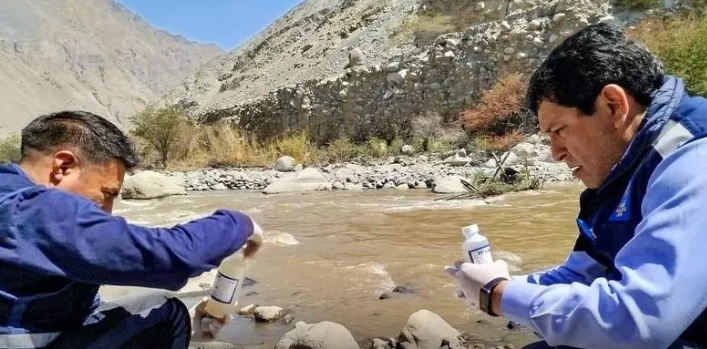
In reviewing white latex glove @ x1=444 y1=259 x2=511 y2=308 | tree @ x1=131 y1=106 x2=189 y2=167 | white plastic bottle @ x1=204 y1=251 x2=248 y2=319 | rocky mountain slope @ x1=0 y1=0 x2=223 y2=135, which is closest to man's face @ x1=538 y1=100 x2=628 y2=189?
white latex glove @ x1=444 y1=259 x2=511 y2=308

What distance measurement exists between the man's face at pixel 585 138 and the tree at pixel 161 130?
67.9 ft

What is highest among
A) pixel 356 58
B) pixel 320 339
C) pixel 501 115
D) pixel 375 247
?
pixel 356 58

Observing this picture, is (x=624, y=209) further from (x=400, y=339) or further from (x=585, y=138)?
(x=400, y=339)

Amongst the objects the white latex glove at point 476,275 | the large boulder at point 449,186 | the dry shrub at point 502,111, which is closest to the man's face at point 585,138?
the white latex glove at point 476,275

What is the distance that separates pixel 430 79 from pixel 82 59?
354 feet

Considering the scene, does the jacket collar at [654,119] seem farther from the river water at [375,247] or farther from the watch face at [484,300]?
the river water at [375,247]

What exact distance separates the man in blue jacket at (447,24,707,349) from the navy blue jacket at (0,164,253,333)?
2.26ft

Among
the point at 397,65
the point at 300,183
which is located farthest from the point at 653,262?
the point at 397,65

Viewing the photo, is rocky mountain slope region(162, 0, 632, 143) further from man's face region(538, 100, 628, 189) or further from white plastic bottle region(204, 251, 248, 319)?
man's face region(538, 100, 628, 189)

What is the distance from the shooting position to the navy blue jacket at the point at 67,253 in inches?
61.8

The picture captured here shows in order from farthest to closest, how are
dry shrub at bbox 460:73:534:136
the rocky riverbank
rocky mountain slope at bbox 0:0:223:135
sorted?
rocky mountain slope at bbox 0:0:223:135 → dry shrub at bbox 460:73:534:136 → the rocky riverbank

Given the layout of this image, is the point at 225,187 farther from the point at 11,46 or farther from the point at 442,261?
the point at 11,46

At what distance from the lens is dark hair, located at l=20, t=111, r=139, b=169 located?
1791mm

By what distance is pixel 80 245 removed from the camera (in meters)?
1.59
